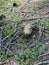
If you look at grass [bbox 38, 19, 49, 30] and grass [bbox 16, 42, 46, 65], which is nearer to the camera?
grass [bbox 16, 42, 46, 65]

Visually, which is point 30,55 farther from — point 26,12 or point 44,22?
point 26,12

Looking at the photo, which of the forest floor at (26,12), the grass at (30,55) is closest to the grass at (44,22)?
the forest floor at (26,12)

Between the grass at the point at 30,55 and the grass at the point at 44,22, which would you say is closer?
the grass at the point at 30,55

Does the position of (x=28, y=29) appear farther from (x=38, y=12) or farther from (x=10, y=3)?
(x=10, y=3)

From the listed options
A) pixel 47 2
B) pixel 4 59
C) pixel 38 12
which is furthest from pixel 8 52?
pixel 47 2

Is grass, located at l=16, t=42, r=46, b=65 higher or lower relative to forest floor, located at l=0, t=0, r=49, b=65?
lower

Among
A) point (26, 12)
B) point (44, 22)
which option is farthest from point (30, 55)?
point (26, 12)

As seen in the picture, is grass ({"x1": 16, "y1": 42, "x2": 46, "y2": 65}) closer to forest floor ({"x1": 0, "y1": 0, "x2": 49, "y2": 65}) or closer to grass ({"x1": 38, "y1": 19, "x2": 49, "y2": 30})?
forest floor ({"x1": 0, "y1": 0, "x2": 49, "y2": 65})

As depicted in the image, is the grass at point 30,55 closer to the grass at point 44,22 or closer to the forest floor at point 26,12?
the forest floor at point 26,12

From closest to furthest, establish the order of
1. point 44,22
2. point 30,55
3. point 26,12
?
point 30,55, point 44,22, point 26,12

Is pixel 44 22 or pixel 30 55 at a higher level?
pixel 44 22

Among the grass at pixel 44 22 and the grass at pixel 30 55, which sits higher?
the grass at pixel 44 22

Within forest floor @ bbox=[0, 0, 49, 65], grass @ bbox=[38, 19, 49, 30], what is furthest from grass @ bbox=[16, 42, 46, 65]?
grass @ bbox=[38, 19, 49, 30]

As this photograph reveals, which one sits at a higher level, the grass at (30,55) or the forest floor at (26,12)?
the forest floor at (26,12)
